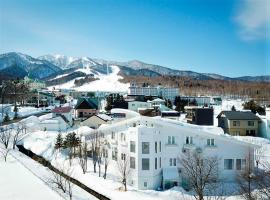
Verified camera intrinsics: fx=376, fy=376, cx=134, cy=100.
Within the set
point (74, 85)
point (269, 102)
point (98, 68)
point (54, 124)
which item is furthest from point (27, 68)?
point (54, 124)

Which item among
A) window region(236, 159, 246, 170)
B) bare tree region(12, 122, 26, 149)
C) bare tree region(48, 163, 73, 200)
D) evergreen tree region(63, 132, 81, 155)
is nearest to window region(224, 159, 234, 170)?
window region(236, 159, 246, 170)

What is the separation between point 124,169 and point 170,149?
210 centimetres

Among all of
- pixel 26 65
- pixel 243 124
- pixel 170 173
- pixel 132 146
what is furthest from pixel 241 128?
pixel 26 65

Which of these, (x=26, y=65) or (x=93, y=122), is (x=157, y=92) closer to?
(x=93, y=122)

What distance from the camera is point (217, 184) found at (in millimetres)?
13391

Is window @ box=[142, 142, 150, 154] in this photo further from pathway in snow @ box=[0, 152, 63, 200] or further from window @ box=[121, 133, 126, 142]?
pathway in snow @ box=[0, 152, 63, 200]

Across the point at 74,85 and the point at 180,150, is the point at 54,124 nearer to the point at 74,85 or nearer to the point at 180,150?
the point at 180,150

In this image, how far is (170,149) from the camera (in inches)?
553

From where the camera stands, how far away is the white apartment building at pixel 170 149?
1325cm

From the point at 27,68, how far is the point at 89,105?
510ft

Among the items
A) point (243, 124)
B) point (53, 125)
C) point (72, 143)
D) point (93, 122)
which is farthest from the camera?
Result: point (53, 125)

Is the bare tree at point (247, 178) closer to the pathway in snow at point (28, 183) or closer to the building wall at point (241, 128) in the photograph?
the pathway in snow at point (28, 183)

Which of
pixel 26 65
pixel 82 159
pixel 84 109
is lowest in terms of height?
pixel 82 159

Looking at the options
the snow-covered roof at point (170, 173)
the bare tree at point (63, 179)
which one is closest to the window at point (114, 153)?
the bare tree at point (63, 179)
